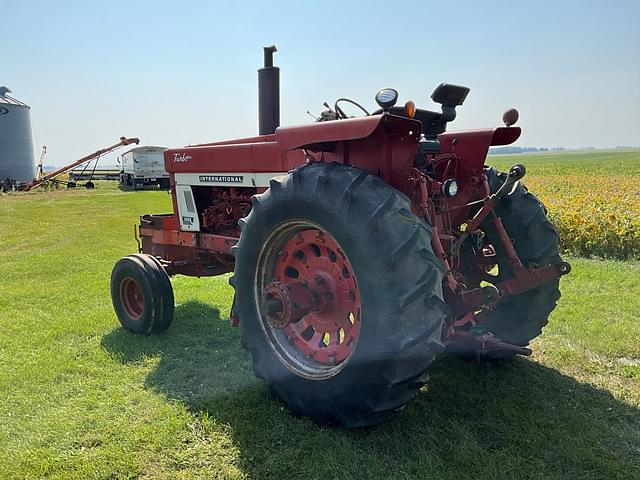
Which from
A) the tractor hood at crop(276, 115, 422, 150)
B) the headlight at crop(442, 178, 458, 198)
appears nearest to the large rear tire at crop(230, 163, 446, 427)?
the tractor hood at crop(276, 115, 422, 150)

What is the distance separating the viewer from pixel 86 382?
11.4 ft

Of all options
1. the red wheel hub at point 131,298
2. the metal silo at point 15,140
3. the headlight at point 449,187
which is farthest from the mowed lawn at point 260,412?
the metal silo at point 15,140

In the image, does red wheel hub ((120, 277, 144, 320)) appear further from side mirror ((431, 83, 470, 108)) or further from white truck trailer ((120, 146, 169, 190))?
white truck trailer ((120, 146, 169, 190))

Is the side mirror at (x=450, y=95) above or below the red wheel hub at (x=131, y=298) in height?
above

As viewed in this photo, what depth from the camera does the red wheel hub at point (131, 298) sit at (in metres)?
4.43

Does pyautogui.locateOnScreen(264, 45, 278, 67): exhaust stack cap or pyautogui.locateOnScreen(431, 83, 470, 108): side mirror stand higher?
pyautogui.locateOnScreen(264, 45, 278, 67): exhaust stack cap

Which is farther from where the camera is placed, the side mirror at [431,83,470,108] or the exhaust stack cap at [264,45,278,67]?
the exhaust stack cap at [264,45,278,67]

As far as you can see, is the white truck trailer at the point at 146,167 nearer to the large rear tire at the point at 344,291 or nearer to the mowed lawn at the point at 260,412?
the mowed lawn at the point at 260,412

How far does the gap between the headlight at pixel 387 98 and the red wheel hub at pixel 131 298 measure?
2.88 m

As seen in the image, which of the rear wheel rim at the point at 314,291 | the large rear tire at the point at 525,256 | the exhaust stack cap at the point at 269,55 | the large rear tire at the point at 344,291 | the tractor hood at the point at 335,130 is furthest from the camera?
the exhaust stack cap at the point at 269,55

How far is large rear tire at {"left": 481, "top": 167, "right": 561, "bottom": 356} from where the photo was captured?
10.7 feet

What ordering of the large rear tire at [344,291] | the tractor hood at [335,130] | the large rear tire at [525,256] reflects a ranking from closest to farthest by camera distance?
1. the large rear tire at [344,291]
2. the tractor hood at [335,130]
3. the large rear tire at [525,256]

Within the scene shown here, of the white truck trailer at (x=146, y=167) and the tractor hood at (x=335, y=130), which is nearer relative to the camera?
the tractor hood at (x=335, y=130)

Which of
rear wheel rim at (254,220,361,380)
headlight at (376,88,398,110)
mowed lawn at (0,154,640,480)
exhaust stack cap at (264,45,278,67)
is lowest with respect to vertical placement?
mowed lawn at (0,154,640,480)
